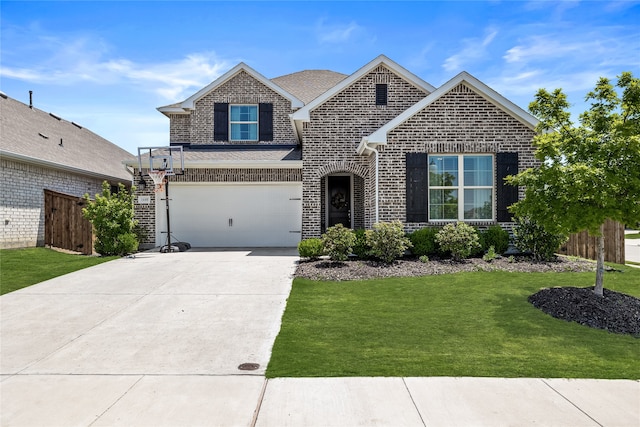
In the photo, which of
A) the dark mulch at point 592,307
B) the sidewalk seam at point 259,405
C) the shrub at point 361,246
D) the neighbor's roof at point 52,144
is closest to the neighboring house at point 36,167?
the neighbor's roof at point 52,144

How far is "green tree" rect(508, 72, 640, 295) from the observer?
6086 mm

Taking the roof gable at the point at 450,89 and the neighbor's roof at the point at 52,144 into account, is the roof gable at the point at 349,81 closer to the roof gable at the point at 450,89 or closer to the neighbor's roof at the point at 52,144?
the roof gable at the point at 450,89

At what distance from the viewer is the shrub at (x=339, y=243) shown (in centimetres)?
986

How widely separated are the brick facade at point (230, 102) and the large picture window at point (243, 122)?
283 millimetres

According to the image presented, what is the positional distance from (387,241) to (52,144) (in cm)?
1482

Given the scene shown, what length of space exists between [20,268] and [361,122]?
10.5m

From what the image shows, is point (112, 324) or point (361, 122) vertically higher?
point (361, 122)

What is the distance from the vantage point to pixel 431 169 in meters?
11.3

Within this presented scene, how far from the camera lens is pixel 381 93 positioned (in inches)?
529

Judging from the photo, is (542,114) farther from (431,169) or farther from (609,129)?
(431,169)

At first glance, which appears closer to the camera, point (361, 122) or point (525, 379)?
point (525, 379)

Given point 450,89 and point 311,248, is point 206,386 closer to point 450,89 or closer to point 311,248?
point 311,248

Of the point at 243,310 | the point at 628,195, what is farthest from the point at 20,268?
the point at 628,195

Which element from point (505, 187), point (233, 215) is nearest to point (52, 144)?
point (233, 215)
